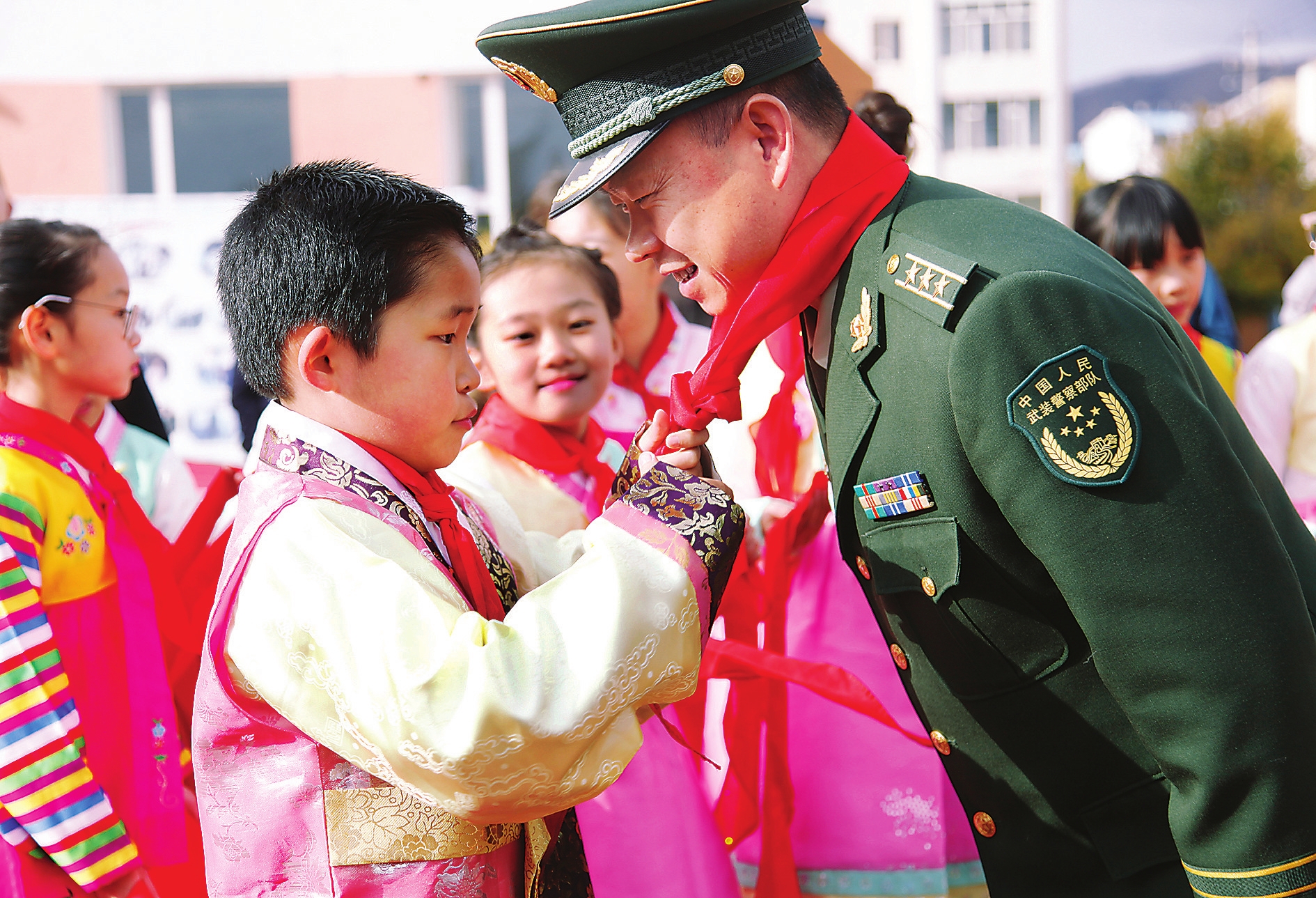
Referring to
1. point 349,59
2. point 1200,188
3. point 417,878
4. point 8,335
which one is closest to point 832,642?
point 417,878

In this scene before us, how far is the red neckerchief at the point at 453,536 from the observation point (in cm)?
160

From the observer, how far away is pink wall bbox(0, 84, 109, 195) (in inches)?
250

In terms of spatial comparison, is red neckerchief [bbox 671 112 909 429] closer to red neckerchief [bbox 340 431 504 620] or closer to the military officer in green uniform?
the military officer in green uniform

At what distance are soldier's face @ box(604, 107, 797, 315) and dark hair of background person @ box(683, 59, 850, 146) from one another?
1 cm

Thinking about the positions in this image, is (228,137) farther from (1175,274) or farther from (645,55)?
(645,55)

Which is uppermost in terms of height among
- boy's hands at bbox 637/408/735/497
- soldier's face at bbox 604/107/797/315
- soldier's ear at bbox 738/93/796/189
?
soldier's ear at bbox 738/93/796/189

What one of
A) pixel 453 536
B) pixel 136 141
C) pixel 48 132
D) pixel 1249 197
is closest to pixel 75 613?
pixel 453 536

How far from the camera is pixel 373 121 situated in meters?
6.89

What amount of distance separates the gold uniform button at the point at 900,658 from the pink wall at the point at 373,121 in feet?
16.7

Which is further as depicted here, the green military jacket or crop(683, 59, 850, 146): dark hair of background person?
crop(683, 59, 850, 146): dark hair of background person

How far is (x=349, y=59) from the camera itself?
552 centimetres

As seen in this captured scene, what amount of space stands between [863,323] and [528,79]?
2.27ft

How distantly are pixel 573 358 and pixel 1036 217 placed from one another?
1.47 metres

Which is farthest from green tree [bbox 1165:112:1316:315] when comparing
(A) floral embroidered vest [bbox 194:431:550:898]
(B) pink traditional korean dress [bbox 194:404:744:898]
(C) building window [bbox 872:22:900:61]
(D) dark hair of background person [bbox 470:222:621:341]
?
(A) floral embroidered vest [bbox 194:431:550:898]
